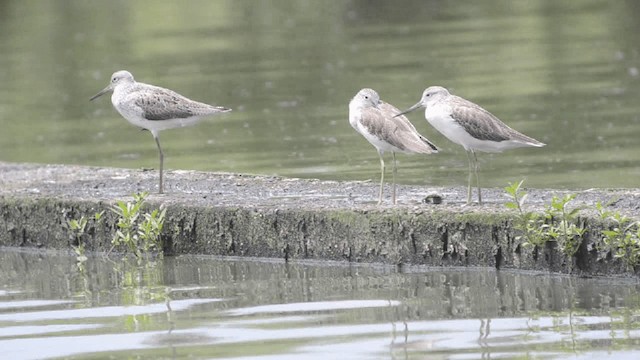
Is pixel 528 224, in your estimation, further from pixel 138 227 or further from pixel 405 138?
pixel 138 227

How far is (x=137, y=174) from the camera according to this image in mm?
15961

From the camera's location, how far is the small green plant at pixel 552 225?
1134cm

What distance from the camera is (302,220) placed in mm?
12805

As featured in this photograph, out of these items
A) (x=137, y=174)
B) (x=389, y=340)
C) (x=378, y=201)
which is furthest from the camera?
(x=137, y=174)

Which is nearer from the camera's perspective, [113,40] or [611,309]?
[611,309]

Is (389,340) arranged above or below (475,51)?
below

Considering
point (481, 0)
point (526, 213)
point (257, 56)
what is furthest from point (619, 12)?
point (526, 213)

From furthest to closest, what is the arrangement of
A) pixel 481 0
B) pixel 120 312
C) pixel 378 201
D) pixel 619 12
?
pixel 481 0 → pixel 619 12 → pixel 378 201 → pixel 120 312

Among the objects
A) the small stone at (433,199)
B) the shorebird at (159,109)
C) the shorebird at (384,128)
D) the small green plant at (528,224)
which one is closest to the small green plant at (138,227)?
the shorebird at (159,109)

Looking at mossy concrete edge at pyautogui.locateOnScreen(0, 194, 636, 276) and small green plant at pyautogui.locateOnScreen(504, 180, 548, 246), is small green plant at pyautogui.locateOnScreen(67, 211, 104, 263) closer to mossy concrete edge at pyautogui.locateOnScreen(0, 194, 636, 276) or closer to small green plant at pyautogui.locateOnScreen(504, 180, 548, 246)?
mossy concrete edge at pyautogui.locateOnScreen(0, 194, 636, 276)

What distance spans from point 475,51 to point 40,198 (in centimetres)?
1791

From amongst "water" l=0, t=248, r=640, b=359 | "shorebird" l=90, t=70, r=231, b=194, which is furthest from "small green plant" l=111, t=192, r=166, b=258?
"shorebird" l=90, t=70, r=231, b=194

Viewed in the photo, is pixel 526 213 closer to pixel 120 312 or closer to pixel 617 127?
pixel 120 312

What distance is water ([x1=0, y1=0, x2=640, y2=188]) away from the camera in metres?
19.8
